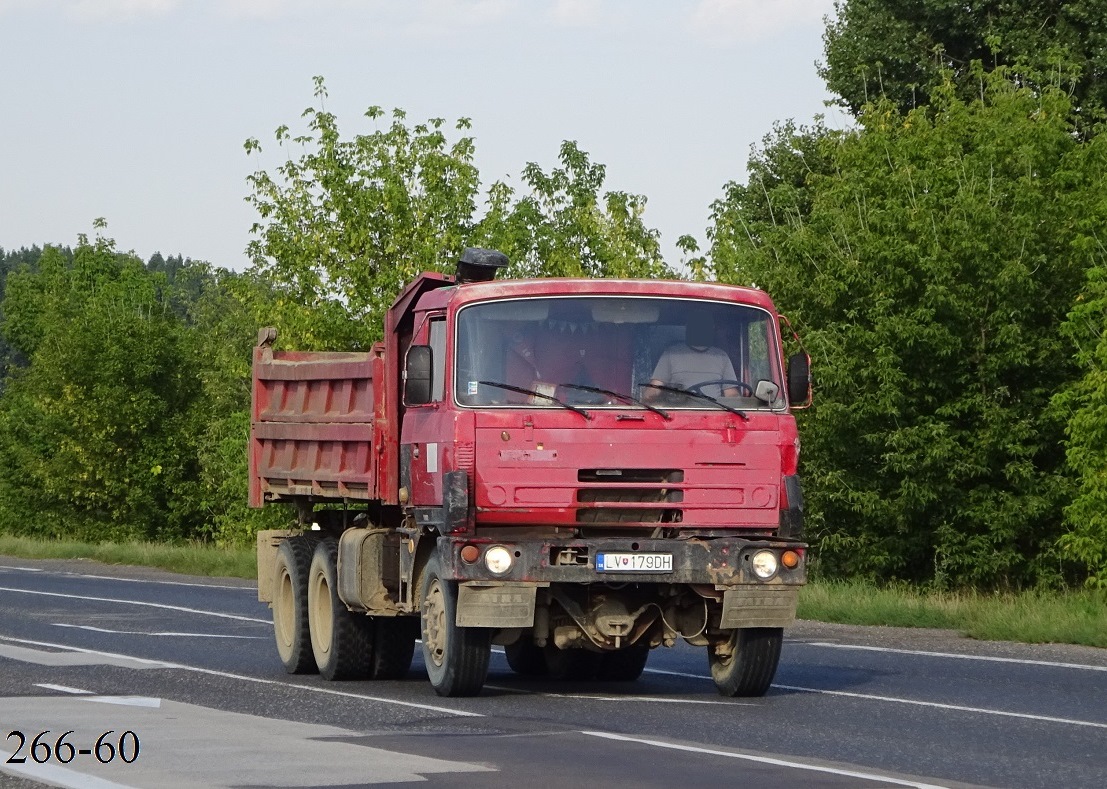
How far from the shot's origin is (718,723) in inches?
490

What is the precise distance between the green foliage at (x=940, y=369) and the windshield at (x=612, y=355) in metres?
15.1

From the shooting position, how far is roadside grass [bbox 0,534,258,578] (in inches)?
1494

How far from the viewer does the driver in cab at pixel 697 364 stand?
13984 millimetres

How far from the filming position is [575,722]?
41.0ft

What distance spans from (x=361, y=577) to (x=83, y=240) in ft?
263

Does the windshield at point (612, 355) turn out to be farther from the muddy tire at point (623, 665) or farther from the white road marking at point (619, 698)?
the muddy tire at point (623, 665)

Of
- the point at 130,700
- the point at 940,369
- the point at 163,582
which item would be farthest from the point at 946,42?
the point at 130,700

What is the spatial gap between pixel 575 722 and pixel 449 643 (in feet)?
5.49

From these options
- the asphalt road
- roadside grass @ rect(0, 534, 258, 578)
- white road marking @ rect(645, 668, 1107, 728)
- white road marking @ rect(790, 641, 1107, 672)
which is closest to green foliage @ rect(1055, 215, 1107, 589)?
the asphalt road

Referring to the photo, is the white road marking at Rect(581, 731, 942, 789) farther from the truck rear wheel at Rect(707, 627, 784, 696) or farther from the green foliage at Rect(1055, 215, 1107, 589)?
the green foliage at Rect(1055, 215, 1107, 589)

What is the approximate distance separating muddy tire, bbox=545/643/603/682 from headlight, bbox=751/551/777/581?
10.1 ft

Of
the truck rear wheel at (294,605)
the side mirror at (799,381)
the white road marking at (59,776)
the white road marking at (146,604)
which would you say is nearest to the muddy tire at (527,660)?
the truck rear wheel at (294,605)

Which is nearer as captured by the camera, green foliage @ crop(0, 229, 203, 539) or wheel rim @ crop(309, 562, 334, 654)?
wheel rim @ crop(309, 562, 334, 654)

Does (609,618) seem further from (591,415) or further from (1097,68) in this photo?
(1097,68)
